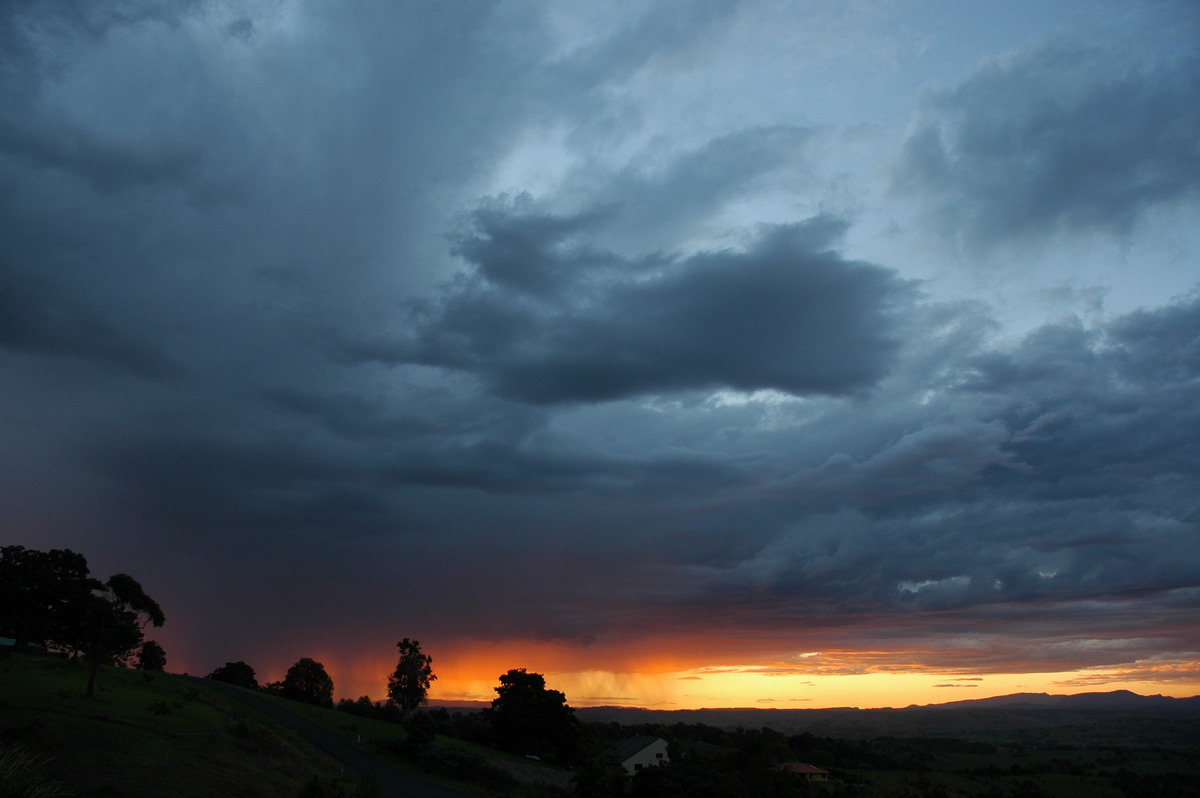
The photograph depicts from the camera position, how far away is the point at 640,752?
89.3 metres

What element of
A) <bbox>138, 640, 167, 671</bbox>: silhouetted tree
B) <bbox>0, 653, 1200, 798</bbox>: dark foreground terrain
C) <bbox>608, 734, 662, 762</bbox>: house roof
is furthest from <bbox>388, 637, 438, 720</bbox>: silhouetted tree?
<bbox>138, 640, 167, 671</bbox>: silhouetted tree

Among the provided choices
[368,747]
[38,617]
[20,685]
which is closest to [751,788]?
[368,747]

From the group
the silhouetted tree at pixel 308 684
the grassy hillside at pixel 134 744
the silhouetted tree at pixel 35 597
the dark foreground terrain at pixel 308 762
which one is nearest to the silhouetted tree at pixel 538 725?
the dark foreground terrain at pixel 308 762

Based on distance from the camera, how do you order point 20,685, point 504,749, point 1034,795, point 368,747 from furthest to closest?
point 1034,795 < point 504,749 < point 368,747 < point 20,685

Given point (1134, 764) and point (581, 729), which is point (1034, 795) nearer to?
point (581, 729)

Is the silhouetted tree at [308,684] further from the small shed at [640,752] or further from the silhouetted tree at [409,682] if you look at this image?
the small shed at [640,752]

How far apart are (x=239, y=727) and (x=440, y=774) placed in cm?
2405

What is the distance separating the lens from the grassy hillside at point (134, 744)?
26.8 metres

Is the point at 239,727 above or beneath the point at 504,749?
above

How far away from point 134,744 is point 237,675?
9992 centimetres

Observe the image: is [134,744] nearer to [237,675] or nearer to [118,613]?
[118,613]

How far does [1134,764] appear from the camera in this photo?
156250mm

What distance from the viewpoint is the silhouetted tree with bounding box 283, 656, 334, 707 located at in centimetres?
10588

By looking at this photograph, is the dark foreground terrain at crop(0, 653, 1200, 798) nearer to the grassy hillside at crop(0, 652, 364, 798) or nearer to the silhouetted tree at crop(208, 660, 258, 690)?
the grassy hillside at crop(0, 652, 364, 798)
